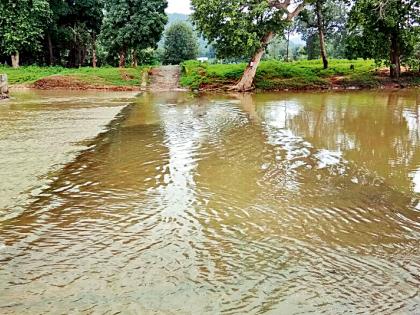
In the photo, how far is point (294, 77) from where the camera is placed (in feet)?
83.3

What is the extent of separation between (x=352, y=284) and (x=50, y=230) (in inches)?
105

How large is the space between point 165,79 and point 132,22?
5.31 m

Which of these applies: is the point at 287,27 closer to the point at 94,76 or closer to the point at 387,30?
the point at 387,30

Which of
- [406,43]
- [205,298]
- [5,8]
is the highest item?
[5,8]

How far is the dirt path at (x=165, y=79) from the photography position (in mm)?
25830

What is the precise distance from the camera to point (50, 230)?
4.07 meters

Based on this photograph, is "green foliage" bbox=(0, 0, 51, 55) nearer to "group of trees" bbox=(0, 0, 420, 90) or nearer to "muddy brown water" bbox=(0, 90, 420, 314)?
"group of trees" bbox=(0, 0, 420, 90)

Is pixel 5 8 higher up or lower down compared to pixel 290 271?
higher up

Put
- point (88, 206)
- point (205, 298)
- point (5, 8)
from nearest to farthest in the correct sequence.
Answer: point (205, 298) → point (88, 206) → point (5, 8)

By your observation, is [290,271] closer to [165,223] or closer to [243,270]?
[243,270]

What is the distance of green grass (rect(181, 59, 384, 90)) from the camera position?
24.6 m

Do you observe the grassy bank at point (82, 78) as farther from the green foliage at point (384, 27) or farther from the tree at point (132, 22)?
the green foliage at point (384, 27)

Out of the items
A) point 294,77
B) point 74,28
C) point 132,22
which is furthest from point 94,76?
point 74,28

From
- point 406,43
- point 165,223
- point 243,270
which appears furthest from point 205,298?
point 406,43
